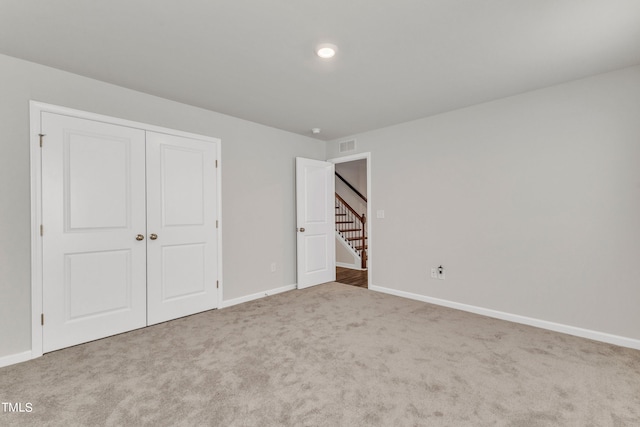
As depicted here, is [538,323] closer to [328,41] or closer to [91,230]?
[328,41]

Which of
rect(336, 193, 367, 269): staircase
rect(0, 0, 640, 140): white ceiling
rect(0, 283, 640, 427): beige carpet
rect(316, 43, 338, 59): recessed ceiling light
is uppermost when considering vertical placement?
rect(0, 0, 640, 140): white ceiling

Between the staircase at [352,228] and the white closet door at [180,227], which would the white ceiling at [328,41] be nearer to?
the white closet door at [180,227]

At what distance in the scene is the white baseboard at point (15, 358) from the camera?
2281 millimetres

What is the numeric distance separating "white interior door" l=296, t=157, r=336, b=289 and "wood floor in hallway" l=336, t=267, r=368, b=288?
27cm

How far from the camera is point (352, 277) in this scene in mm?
5395

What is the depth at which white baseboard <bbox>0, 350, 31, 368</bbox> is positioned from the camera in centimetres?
228

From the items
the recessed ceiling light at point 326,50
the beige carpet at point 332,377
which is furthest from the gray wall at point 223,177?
the recessed ceiling light at point 326,50

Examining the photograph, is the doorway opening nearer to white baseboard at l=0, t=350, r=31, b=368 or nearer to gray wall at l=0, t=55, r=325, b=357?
gray wall at l=0, t=55, r=325, b=357

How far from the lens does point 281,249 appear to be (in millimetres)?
4402

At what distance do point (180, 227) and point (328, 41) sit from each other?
8.18 ft

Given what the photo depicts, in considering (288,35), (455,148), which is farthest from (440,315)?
(288,35)

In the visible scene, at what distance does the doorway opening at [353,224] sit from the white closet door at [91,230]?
302cm

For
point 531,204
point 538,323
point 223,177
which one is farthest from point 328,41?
point 538,323

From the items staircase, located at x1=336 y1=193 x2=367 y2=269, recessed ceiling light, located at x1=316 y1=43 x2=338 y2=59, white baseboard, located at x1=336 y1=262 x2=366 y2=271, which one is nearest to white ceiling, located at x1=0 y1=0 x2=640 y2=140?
recessed ceiling light, located at x1=316 y1=43 x2=338 y2=59
